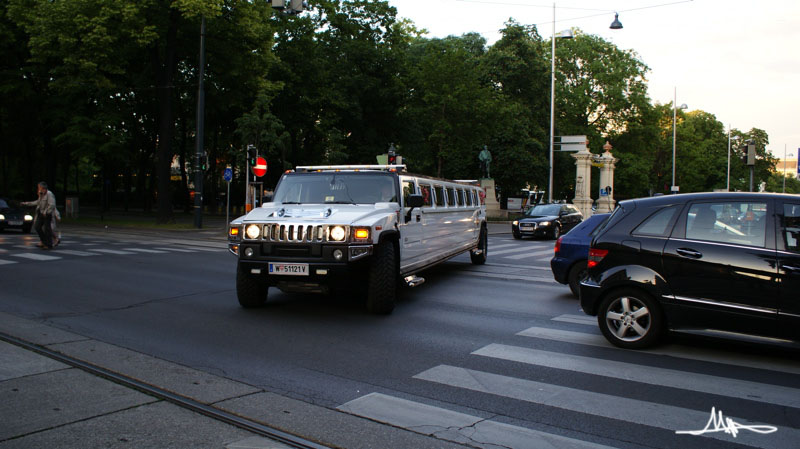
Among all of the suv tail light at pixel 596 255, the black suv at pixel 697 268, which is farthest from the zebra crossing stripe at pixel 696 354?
the suv tail light at pixel 596 255

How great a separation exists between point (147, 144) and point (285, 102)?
41.4 ft

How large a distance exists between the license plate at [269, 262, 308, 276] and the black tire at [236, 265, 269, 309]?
0.63 metres

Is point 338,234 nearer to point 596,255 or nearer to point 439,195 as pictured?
point 596,255

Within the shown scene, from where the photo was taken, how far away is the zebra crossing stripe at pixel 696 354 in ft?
19.2

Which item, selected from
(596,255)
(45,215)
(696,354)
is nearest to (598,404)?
(696,354)

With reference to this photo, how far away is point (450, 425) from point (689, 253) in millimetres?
3308

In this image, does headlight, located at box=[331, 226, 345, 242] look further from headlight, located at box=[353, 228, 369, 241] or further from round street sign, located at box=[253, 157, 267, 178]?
round street sign, located at box=[253, 157, 267, 178]


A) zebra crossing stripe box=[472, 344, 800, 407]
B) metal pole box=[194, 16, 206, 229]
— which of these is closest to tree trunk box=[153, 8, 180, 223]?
metal pole box=[194, 16, 206, 229]

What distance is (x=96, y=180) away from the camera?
5631cm

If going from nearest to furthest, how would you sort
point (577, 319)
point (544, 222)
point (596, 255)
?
point (596, 255), point (577, 319), point (544, 222)

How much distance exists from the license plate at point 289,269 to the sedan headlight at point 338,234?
486 millimetres

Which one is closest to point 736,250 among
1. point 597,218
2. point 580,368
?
point 580,368

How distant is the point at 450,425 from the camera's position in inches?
168

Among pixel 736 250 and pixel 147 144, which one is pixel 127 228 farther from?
pixel 736 250
